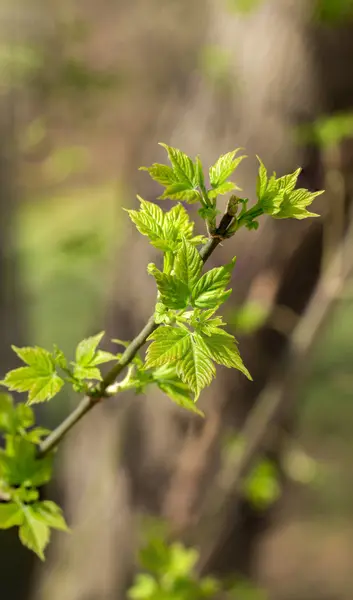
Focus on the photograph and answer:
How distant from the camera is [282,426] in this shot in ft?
3.48

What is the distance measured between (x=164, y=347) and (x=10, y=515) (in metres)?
0.20

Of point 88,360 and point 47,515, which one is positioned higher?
point 88,360

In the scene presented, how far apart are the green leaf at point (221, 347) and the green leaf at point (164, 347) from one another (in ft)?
0.04

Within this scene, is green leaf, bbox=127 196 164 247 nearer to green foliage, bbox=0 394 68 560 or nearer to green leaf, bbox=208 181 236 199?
green leaf, bbox=208 181 236 199

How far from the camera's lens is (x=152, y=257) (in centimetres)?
84

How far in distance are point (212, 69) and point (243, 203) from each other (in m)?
0.87

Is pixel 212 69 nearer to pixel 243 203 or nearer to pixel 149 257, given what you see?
pixel 149 257

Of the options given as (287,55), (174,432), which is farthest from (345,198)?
(174,432)

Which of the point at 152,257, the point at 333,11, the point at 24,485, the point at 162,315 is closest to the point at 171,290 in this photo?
the point at 162,315

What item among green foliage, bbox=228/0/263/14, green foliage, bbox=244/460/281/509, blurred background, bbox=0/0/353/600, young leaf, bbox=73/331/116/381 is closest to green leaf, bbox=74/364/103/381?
young leaf, bbox=73/331/116/381

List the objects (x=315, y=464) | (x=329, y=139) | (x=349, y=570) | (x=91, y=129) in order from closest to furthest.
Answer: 1. (x=329, y=139)
2. (x=315, y=464)
3. (x=91, y=129)
4. (x=349, y=570)

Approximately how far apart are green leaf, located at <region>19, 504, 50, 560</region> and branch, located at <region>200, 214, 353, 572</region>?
0.63 metres

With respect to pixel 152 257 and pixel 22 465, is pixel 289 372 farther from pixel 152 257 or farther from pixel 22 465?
pixel 22 465

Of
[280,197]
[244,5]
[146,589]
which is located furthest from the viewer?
[244,5]
